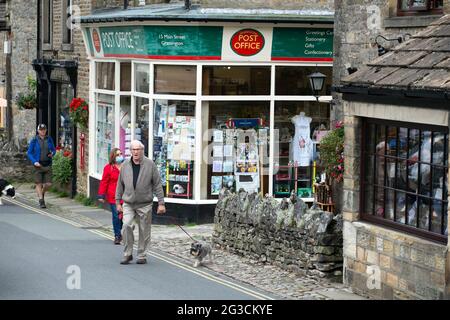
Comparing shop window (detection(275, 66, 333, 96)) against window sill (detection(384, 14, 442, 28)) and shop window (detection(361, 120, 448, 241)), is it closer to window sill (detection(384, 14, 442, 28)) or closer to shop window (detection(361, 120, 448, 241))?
window sill (detection(384, 14, 442, 28))

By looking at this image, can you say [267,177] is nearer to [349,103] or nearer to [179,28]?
[179,28]

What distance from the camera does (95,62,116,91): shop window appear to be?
22.6 meters

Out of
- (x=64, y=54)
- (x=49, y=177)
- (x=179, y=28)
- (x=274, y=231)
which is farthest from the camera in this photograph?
(x=64, y=54)

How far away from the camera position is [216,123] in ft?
66.8

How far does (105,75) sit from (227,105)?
3957 mm

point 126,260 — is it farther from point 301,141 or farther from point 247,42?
point 301,141

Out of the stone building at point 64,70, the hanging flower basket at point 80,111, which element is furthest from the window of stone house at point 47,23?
the hanging flower basket at point 80,111

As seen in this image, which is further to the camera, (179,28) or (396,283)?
(179,28)

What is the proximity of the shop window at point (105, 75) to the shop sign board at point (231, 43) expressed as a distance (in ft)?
5.68

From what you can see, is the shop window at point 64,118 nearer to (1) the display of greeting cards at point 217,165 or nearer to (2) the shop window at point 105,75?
(2) the shop window at point 105,75

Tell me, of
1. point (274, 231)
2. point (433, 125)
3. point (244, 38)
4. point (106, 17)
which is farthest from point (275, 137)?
point (433, 125)

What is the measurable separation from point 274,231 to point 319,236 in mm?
1289

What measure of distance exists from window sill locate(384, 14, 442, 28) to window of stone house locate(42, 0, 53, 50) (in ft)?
46.1

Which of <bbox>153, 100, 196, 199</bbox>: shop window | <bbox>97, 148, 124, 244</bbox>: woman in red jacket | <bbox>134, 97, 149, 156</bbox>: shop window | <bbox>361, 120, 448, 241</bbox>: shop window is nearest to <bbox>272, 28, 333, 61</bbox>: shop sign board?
<bbox>153, 100, 196, 199</bbox>: shop window
